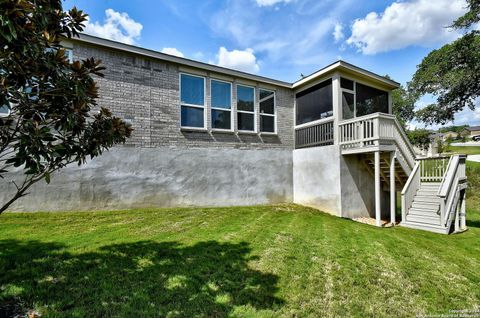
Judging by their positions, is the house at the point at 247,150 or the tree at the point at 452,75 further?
the tree at the point at 452,75

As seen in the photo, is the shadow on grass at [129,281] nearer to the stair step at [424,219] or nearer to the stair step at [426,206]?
the stair step at [424,219]

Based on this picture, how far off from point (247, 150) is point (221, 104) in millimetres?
2043

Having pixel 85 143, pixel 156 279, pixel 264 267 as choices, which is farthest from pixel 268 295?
pixel 85 143

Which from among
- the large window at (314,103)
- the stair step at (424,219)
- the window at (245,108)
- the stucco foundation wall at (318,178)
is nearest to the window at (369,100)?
the large window at (314,103)

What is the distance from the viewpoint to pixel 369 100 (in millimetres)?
11648

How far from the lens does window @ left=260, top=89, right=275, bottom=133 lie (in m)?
10.6

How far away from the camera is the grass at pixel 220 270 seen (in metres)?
2.96

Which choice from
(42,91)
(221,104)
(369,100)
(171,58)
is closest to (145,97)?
(171,58)

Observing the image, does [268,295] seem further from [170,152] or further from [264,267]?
[170,152]

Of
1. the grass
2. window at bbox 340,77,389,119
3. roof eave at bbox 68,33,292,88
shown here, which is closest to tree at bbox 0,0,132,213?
the grass

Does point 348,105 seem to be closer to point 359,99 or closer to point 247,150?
point 359,99

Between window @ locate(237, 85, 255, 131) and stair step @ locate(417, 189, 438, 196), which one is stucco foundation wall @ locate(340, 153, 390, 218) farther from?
window @ locate(237, 85, 255, 131)

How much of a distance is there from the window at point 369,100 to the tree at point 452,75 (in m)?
4.29

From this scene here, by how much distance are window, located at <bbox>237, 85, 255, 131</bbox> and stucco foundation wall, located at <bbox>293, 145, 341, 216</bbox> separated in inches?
95.9
